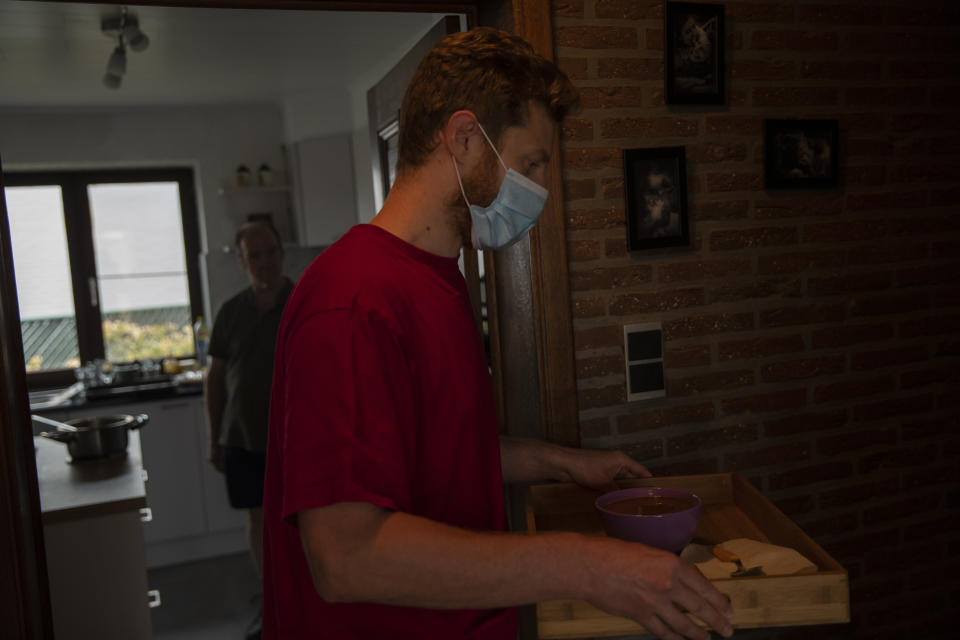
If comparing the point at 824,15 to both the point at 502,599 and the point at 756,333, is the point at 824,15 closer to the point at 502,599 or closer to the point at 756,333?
the point at 756,333

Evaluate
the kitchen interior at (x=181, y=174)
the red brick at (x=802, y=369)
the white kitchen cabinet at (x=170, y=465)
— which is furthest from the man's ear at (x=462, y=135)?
the white kitchen cabinet at (x=170, y=465)

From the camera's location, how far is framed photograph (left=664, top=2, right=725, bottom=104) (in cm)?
166

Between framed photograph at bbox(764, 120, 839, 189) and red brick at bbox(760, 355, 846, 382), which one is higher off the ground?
framed photograph at bbox(764, 120, 839, 189)

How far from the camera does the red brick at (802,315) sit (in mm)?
1813

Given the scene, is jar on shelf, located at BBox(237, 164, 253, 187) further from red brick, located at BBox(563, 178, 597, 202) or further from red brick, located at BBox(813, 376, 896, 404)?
red brick, located at BBox(813, 376, 896, 404)

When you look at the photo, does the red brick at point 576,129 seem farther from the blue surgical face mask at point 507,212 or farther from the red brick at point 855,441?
the red brick at point 855,441

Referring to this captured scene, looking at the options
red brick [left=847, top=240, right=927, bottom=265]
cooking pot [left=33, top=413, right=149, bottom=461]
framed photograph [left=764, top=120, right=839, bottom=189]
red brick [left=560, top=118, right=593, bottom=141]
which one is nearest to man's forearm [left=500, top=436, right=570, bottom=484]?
red brick [left=560, top=118, right=593, bottom=141]

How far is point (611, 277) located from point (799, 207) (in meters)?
0.53

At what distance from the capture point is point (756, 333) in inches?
71.1

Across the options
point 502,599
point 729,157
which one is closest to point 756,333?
point 729,157

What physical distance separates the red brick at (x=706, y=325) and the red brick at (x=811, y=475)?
0.39m

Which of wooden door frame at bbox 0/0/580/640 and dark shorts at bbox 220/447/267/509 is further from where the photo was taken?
dark shorts at bbox 220/447/267/509

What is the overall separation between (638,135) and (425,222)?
801 mm

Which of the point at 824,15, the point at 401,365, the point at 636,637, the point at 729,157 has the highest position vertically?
the point at 824,15
